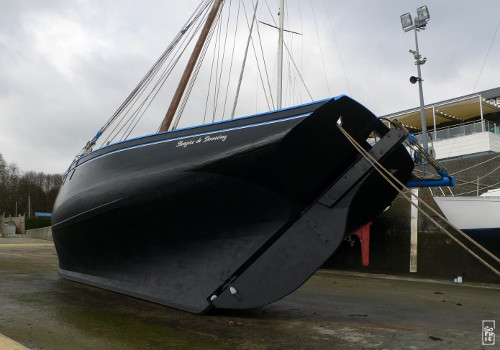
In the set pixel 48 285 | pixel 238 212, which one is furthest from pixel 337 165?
pixel 48 285

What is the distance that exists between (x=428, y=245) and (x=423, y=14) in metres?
8.38

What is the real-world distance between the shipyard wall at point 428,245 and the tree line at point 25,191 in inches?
2653

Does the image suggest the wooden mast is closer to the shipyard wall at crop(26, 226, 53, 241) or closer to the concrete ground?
the concrete ground

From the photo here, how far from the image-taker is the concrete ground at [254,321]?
384 centimetres

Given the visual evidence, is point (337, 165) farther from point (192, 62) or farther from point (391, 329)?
point (192, 62)

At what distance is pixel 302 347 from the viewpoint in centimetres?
369

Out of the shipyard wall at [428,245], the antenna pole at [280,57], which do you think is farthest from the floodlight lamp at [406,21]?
the antenna pole at [280,57]

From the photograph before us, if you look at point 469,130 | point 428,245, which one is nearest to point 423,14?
point 469,130

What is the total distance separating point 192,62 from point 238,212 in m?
6.94

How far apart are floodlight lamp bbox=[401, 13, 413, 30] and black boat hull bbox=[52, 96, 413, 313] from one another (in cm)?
1110

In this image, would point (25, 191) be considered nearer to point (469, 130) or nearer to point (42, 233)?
point (42, 233)

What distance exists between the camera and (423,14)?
47.6 feet

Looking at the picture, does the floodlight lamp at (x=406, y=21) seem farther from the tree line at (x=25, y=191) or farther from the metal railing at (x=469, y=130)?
the tree line at (x=25, y=191)

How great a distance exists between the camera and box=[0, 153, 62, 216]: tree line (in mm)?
70062
